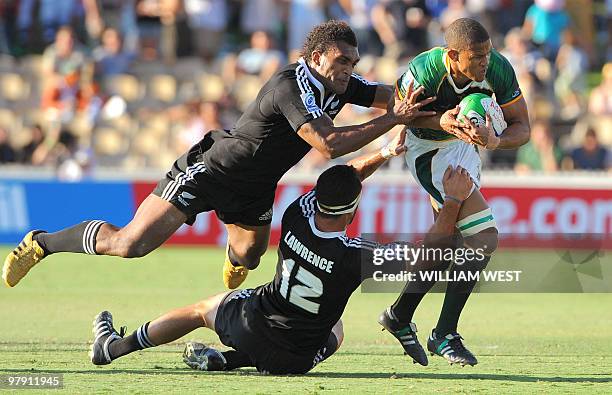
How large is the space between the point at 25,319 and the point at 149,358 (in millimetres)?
2629

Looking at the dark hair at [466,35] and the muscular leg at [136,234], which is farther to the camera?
the muscular leg at [136,234]

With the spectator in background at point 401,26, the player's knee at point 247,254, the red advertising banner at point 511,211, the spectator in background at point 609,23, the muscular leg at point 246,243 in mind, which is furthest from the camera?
the spectator in background at point 609,23

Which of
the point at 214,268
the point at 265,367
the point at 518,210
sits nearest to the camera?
the point at 265,367

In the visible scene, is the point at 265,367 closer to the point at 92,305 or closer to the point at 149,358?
the point at 149,358

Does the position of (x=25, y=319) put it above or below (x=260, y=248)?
below

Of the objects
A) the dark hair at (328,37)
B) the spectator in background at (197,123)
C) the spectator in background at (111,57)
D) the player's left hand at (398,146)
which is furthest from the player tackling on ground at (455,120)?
the spectator in background at (111,57)

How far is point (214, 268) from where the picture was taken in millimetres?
15539

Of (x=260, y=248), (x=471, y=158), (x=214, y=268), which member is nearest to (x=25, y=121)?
(x=214, y=268)

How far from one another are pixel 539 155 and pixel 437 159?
9.91 m

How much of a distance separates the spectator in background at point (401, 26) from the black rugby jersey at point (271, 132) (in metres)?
11.8

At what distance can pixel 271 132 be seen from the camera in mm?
→ 8883

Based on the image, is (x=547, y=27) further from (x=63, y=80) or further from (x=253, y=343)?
(x=253, y=343)

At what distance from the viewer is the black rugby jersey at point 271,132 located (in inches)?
337

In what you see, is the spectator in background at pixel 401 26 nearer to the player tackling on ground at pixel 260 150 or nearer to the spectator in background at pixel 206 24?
the spectator in background at pixel 206 24
